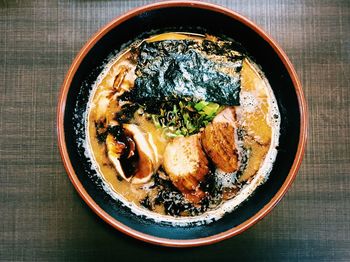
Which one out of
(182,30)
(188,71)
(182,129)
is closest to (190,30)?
(182,30)

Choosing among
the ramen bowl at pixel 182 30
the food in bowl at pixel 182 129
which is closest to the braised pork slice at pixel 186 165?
the food in bowl at pixel 182 129

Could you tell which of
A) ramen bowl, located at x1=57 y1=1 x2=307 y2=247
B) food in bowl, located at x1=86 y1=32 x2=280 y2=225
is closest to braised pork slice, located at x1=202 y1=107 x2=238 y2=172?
food in bowl, located at x1=86 y1=32 x2=280 y2=225

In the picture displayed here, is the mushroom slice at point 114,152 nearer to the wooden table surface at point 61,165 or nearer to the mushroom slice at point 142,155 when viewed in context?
the mushroom slice at point 142,155

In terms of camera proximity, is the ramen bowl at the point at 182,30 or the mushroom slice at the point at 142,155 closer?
the ramen bowl at the point at 182,30

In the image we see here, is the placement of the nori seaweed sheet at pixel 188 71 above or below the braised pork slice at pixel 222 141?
above

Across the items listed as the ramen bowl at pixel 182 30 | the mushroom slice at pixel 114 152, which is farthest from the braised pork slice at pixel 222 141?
the mushroom slice at pixel 114 152

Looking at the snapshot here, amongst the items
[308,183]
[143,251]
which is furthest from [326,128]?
[143,251]
